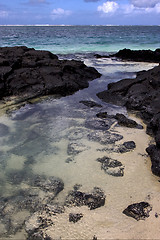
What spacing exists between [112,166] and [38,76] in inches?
276

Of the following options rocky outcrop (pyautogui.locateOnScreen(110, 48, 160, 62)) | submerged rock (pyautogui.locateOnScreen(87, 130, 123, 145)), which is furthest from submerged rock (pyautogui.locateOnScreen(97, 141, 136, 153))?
rocky outcrop (pyautogui.locateOnScreen(110, 48, 160, 62))

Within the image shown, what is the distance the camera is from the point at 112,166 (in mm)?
4648

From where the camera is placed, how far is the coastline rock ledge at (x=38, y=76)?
31.6 feet

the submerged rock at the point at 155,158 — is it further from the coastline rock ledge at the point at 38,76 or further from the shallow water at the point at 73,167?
the coastline rock ledge at the point at 38,76

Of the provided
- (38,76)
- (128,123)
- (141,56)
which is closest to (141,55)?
(141,56)

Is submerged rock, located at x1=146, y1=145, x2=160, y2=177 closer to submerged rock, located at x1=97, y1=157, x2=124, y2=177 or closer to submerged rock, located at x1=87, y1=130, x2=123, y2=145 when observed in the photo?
submerged rock, located at x1=97, y1=157, x2=124, y2=177

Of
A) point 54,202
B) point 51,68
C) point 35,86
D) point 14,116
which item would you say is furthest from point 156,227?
point 51,68

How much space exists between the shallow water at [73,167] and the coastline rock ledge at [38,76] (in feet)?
6.69

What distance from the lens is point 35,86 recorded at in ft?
32.1

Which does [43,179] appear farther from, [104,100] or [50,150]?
[104,100]

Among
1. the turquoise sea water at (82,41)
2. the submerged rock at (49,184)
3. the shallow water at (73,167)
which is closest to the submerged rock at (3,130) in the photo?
the shallow water at (73,167)

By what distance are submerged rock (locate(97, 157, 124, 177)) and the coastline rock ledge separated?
5521 mm

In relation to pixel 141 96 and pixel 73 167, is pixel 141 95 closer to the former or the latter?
pixel 141 96

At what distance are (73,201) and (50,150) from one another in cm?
179
